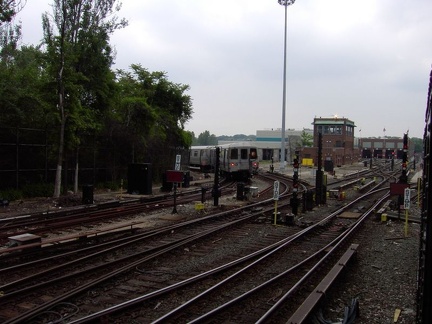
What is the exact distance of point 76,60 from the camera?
2016cm

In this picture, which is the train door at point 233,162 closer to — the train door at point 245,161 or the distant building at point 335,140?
the train door at point 245,161

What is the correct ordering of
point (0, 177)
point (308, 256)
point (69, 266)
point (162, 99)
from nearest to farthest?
point (69, 266) → point (308, 256) → point (0, 177) → point (162, 99)

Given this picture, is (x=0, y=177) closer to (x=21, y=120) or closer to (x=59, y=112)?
(x=21, y=120)

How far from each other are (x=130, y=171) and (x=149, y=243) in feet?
42.8

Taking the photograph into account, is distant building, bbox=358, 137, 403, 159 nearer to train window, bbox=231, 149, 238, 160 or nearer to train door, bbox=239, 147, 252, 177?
train door, bbox=239, 147, 252, 177

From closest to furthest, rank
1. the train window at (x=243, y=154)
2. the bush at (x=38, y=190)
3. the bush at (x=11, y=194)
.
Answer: the bush at (x=11, y=194) → the bush at (x=38, y=190) → the train window at (x=243, y=154)

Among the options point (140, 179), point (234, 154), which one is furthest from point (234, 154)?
point (140, 179)

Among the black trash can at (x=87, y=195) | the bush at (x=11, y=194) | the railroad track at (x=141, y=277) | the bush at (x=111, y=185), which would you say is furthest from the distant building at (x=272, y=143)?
the railroad track at (x=141, y=277)

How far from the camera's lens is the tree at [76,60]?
65.4 ft

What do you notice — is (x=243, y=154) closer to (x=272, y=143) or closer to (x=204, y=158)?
(x=204, y=158)

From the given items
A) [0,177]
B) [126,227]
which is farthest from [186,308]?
[0,177]

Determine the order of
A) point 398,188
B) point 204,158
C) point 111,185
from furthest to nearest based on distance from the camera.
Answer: point 204,158 → point 111,185 → point 398,188

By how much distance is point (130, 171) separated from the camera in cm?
2419

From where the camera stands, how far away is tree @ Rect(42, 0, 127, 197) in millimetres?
19922
